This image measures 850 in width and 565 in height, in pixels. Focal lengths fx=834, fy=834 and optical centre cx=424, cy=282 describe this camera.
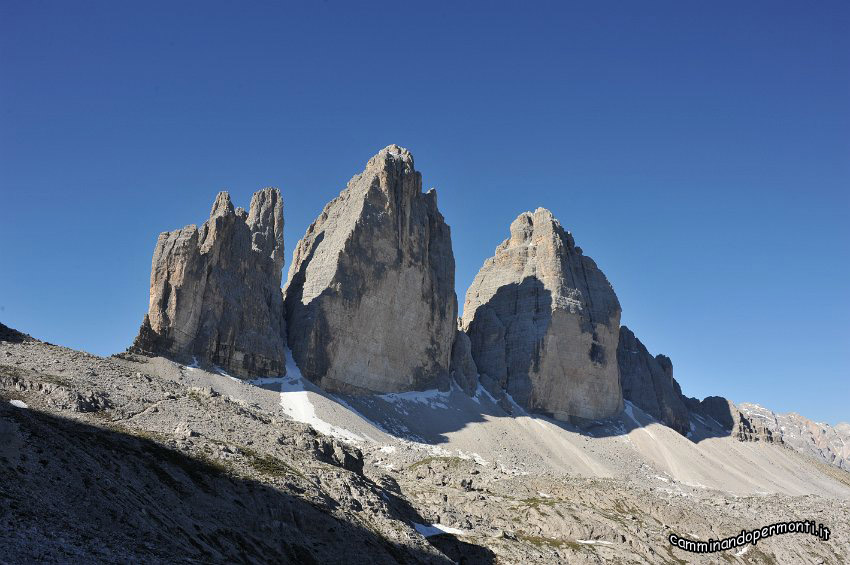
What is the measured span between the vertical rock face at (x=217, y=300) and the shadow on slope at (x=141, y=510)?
267 feet

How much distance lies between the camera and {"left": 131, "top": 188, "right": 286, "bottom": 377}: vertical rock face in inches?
5241

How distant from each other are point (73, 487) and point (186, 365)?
9418cm

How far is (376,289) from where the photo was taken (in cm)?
16438

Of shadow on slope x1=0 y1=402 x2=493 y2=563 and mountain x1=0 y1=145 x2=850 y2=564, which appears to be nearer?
shadow on slope x1=0 y1=402 x2=493 y2=563

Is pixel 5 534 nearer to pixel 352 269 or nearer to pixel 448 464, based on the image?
pixel 448 464

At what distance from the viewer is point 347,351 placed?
513 feet

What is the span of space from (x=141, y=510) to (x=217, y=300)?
10238 cm

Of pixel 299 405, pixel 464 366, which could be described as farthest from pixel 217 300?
pixel 464 366

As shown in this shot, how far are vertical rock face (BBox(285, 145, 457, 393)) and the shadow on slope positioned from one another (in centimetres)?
9962

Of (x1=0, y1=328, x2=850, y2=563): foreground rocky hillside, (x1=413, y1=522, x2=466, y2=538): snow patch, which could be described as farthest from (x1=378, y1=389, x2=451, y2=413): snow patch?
(x1=413, y1=522, x2=466, y2=538): snow patch

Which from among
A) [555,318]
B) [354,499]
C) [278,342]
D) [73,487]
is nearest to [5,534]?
[73,487]

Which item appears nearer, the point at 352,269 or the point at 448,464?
the point at 448,464

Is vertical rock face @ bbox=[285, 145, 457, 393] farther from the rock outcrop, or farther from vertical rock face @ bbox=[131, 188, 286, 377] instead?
vertical rock face @ bbox=[131, 188, 286, 377]

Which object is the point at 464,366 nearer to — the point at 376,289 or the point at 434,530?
the point at 376,289
